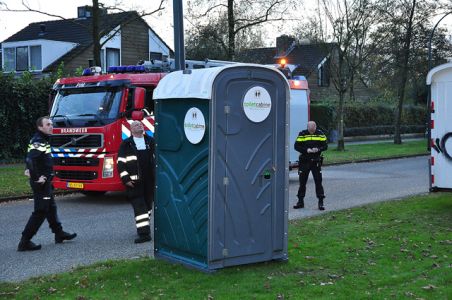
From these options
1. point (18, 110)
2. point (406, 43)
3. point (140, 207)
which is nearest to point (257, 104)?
point (140, 207)

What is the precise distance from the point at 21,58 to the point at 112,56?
547cm

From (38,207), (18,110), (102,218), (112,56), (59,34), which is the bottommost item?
(102,218)

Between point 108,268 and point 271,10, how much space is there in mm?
23755

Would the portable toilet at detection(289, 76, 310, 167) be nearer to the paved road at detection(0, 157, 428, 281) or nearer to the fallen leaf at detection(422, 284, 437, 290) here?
the paved road at detection(0, 157, 428, 281)

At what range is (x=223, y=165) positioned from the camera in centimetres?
666

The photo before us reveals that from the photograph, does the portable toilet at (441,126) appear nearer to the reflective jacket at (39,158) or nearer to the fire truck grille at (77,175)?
the fire truck grille at (77,175)

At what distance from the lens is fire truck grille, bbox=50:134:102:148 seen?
1259 cm

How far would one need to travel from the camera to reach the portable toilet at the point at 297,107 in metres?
17.4

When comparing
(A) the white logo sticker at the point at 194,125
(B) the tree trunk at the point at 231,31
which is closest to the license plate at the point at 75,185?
(A) the white logo sticker at the point at 194,125

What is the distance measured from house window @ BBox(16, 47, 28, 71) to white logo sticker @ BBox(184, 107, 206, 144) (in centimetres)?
3342

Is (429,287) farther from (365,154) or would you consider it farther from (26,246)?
(365,154)

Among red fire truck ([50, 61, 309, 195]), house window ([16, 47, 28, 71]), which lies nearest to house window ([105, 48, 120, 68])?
house window ([16, 47, 28, 71])

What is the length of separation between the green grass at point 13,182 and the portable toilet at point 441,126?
8.87 m

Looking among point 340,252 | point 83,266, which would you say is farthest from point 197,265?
point 340,252
